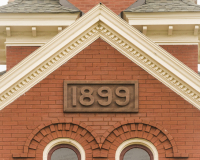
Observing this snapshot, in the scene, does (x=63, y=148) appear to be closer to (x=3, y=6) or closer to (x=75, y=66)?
(x=75, y=66)

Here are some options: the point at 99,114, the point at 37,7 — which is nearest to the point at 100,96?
the point at 99,114

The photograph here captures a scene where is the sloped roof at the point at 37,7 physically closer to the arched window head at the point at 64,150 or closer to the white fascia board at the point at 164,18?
the white fascia board at the point at 164,18

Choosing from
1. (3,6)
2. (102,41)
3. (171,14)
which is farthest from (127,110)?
(3,6)

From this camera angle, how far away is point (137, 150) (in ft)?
51.6

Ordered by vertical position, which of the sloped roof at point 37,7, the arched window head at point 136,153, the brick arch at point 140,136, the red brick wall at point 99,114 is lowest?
the arched window head at point 136,153

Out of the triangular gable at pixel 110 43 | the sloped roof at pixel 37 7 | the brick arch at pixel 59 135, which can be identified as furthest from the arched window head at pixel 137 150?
the sloped roof at pixel 37 7

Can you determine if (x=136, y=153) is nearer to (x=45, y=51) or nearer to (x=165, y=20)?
(x=45, y=51)

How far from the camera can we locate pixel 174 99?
15938mm

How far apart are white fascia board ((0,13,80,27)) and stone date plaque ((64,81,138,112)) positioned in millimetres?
3400

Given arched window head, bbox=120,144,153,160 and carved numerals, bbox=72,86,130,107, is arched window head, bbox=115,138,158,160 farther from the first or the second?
carved numerals, bbox=72,86,130,107

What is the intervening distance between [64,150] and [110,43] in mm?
2715

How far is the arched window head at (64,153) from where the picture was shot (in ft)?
→ 51.3

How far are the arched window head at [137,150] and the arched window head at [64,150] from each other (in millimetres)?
911

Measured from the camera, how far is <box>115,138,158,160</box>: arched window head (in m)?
15.6
